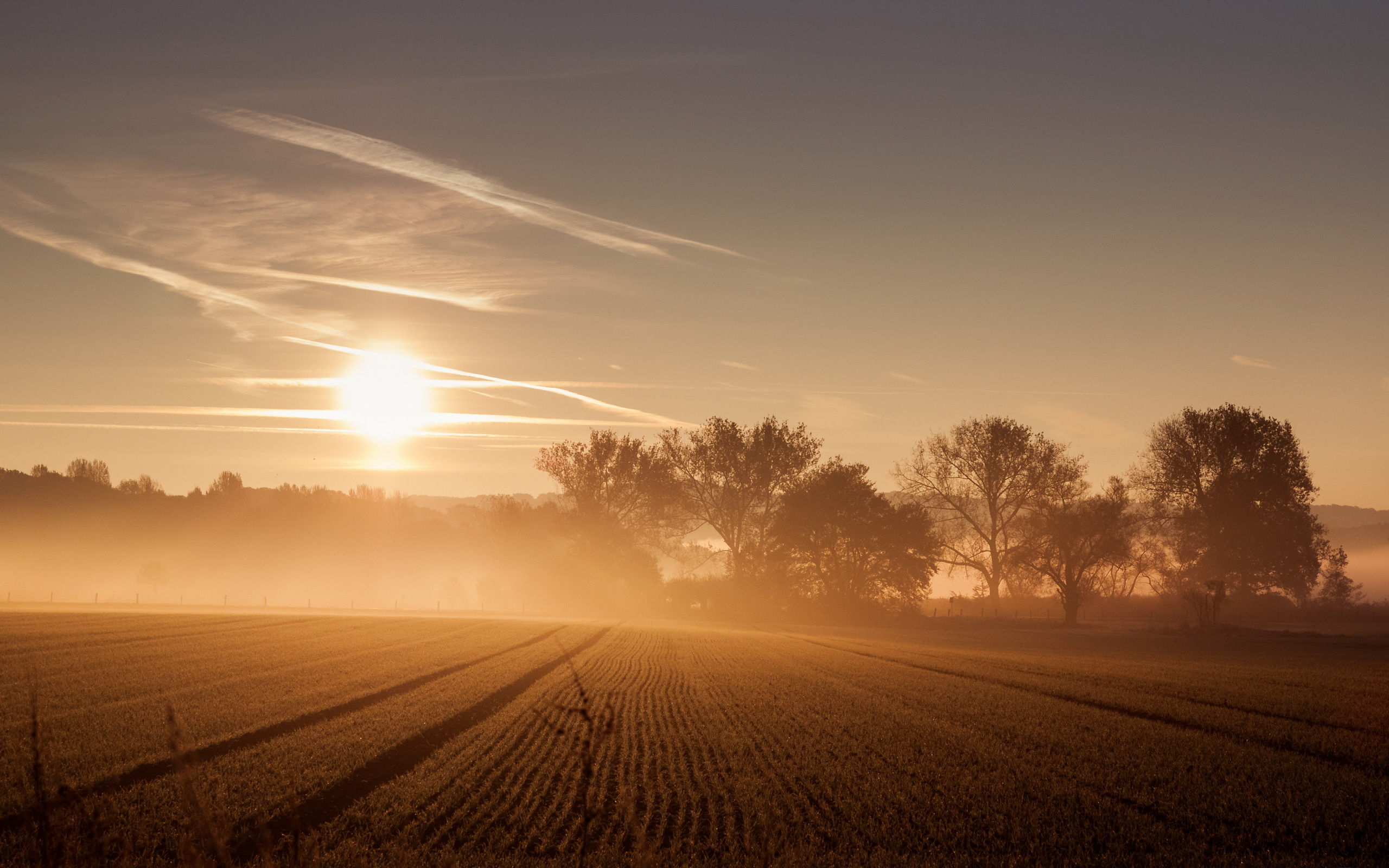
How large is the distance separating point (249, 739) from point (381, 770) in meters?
4.58

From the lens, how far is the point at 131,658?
32.3 meters

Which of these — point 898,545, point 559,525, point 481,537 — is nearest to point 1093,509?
point 898,545

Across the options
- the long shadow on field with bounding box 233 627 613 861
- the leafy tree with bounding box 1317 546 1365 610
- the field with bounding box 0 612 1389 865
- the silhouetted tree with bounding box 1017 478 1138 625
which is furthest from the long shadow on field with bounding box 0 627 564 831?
the leafy tree with bounding box 1317 546 1365 610

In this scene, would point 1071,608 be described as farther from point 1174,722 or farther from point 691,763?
point 691,763

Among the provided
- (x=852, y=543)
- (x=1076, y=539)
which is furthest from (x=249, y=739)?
(x=1076, y=539)

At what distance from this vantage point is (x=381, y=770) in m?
16.0

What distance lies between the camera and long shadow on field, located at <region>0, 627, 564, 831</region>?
509 inches

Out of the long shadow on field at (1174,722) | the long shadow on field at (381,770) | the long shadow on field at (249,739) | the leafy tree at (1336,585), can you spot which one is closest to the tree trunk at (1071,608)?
the leafy tree at (1336,585)

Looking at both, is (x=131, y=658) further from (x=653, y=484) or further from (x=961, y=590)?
(x=961, y=590)

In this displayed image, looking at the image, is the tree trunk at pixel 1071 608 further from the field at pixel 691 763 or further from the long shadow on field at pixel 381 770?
the long shadow on field at pixel 381 770

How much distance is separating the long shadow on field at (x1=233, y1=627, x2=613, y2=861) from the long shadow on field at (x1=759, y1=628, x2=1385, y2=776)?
52.4ft

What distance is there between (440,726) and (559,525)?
76.3 meters

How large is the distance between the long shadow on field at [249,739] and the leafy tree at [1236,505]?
6906 cm

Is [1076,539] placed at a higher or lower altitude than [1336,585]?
higher
